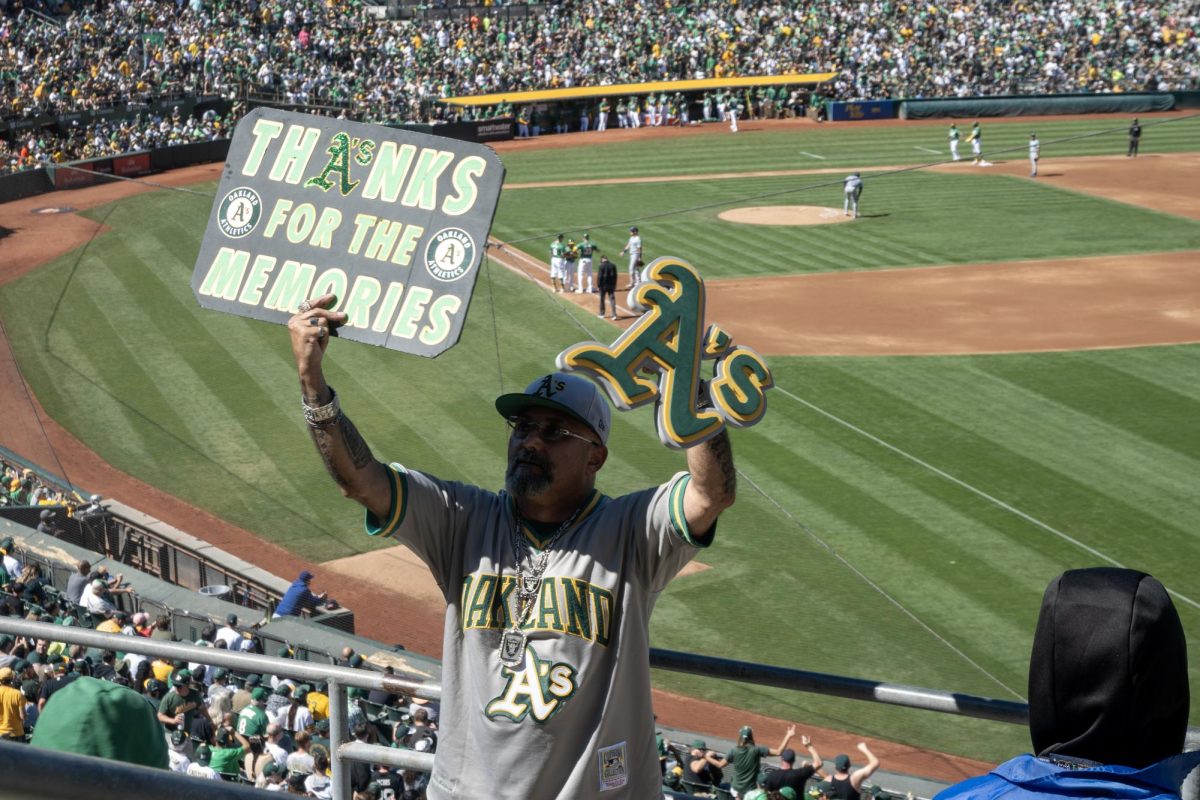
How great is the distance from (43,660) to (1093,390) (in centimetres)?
1772

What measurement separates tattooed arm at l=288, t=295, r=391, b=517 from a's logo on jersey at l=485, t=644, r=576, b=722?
696mm

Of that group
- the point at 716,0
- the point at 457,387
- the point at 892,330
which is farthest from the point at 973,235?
the point at 716,0

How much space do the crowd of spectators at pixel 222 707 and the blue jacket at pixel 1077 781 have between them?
4189mm

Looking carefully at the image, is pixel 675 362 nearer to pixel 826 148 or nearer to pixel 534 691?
pixel 534 691

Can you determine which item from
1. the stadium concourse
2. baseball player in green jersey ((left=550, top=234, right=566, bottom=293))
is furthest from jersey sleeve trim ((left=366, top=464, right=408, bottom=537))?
the stadium concourse

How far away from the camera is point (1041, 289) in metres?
29.9

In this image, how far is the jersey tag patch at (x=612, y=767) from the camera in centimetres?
404

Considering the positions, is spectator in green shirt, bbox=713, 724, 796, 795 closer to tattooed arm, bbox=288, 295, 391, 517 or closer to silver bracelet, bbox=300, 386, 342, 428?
tattooed arm, bbox=288, 295, 391, 517

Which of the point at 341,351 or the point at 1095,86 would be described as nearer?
the point at 341,351

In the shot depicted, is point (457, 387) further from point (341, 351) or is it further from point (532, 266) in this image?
point (532, 266)

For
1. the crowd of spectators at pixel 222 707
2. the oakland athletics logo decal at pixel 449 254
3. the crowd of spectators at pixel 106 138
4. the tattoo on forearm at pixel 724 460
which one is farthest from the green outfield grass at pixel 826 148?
the tattoo on forearm at pixel 724 460

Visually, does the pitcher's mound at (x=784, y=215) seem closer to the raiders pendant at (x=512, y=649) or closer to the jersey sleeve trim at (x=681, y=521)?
the jersey sleeve trim at (x=681, y=521)

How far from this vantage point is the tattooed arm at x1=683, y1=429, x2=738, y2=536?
161 inches

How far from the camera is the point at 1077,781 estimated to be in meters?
2.31
